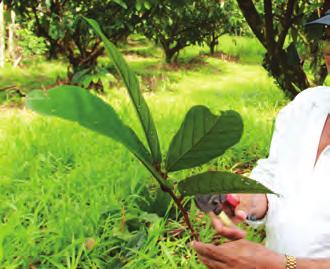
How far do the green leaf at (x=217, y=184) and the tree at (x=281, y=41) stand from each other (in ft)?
7.48

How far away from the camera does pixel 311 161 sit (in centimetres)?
119

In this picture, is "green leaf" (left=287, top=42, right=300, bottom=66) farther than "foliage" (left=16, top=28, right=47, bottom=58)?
No

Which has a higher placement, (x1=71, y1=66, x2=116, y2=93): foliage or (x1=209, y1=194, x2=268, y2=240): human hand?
(x1=209, y1=194, x2=268, y2=240): human hand

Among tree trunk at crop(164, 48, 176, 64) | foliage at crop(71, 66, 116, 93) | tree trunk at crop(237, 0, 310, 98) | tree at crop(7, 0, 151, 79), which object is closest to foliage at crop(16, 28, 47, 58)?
tree at crop(7, 0, 151, 79)

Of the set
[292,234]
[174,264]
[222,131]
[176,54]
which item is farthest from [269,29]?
[176,54]

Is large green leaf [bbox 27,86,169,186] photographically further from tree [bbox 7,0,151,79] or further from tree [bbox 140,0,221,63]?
tree [bbox 140,0,221,63]

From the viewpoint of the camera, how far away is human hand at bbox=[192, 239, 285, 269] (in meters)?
0.93

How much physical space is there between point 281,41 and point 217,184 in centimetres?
251

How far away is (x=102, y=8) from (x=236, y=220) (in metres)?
3.54

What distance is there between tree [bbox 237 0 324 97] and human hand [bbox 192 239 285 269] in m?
2.00

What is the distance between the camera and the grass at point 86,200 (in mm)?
1646

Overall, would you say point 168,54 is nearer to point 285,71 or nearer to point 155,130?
point 285,71

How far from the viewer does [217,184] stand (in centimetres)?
57

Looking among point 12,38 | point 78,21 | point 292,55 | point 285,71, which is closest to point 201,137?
point 292,55
